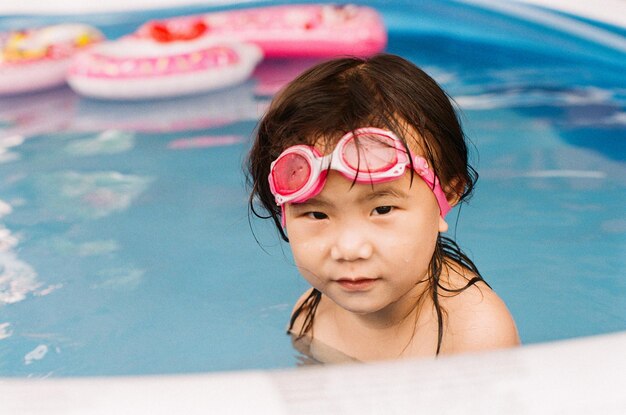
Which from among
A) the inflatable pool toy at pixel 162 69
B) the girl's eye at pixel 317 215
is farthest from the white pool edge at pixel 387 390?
the inflatable pool toy at pixel 162 69

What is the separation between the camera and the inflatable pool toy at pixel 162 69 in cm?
511

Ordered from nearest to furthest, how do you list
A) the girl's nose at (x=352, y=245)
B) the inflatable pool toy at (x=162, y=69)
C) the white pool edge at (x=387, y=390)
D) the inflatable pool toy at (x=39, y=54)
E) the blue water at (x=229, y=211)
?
the white pool edge at (x=387, y=390), the girl's nose at (x=352, y=245), the blue water at (x=229, y=211), the inflatable pool toy at (x=162, y=69), the inflatable pool toy at (x=39, y=54)

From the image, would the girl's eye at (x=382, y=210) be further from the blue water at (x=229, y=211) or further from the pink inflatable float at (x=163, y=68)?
the pink inflatable float at (x=163, y=68)

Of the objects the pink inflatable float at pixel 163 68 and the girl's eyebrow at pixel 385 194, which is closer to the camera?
the girl's eyebrow at pixel 385 194

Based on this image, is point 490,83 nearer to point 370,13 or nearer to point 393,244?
point 370,13

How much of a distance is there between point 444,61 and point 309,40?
0.76 m

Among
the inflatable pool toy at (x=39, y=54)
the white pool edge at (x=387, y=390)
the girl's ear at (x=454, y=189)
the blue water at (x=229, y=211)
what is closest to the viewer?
the white pool edge at (x=387, y=390)

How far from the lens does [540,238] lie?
147 inches

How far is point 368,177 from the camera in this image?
203 cm

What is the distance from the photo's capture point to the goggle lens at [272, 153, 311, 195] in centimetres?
206

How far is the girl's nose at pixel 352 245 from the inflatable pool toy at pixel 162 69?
10.6ft

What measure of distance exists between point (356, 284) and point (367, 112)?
37 centimetres

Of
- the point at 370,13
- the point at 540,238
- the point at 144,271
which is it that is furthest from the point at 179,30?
the point at 540,238

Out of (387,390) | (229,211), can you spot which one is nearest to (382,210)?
(387,390)
